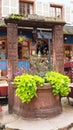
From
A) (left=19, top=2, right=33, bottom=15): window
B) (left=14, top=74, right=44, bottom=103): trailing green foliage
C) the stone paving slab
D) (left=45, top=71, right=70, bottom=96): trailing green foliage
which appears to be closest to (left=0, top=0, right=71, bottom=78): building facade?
(left=19, top=2, right=33, bottom=15): window

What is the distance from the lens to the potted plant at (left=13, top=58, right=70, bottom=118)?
6.39 metres

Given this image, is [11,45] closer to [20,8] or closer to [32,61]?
[32,61]

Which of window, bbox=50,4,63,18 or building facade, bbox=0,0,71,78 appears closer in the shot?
building facade, bbox=0,0,71,78

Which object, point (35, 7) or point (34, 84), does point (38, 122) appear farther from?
point (35, 7)

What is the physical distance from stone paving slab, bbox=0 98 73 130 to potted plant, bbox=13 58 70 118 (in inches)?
6.6

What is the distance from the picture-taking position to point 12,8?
1922 cm

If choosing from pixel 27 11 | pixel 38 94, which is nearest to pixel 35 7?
pixel 27 11

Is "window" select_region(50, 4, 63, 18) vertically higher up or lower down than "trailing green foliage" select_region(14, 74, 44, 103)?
higher up

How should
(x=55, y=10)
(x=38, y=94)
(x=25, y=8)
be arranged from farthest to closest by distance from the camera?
1. (x=55, y=10)
2. (x=25, y=8)
3. (x=38, y=94)

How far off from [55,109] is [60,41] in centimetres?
191

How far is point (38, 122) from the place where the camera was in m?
6.38

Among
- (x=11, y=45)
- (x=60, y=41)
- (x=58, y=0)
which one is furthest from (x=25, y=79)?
(x=58, y=0)

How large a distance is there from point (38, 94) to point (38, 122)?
2.14ft

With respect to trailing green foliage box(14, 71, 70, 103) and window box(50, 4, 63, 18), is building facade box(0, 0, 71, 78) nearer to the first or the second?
window box(50, 4, 63, 18)
